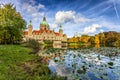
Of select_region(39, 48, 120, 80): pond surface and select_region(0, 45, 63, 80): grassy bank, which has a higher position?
select_region(0, 45, 63, 80): grassy bank

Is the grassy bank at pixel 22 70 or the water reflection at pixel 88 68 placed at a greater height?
the grassy bank at pixel 22 70

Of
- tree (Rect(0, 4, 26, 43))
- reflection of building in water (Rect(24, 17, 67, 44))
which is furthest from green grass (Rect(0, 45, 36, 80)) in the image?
reflection of building in water (Rect(24, 17, 67, 44))

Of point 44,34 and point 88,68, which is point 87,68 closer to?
point 88,68

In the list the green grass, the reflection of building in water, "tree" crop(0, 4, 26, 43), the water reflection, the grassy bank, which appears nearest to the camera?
the grassy bank

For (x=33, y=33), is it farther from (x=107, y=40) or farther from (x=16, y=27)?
(x=16, y=27)

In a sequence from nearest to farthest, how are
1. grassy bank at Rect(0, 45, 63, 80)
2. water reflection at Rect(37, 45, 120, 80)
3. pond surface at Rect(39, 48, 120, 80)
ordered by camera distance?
grassy bank at Rect(0, 45, 63, 80) → pond surface at Rect(39, 48, 120, 80) → water reflection at Rect(37, 45, 120, 80)

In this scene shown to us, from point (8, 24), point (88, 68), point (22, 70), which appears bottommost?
point (88, 68)

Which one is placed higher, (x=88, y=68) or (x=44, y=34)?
(x=44, y=34)

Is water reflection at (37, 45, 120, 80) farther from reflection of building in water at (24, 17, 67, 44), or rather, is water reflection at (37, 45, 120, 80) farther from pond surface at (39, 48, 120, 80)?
reflection of building in water at (24, 17, 67, 44)

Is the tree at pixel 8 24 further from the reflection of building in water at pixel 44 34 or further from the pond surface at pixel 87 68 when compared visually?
the reflection of building in water at pixel 44 34

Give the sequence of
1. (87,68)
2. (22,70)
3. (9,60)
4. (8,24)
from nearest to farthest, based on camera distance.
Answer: (22,70) → (87,68) → (9,60) → (8,24)

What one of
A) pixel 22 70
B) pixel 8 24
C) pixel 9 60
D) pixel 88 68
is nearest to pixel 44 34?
pixel 8 24

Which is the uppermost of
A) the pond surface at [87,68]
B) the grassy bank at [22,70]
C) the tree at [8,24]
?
the tree at [8,24]

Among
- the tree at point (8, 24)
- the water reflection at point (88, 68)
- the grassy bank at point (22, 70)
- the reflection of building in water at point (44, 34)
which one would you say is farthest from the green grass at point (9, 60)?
the reflection of building in water at point (44, 34)
